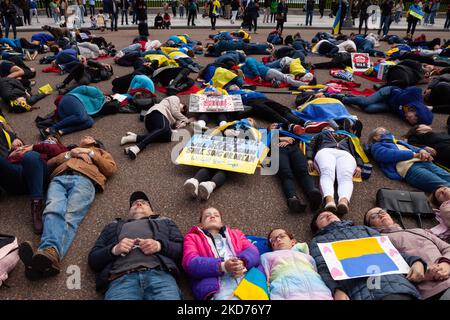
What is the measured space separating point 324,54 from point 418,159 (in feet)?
28.7

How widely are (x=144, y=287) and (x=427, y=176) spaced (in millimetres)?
3689

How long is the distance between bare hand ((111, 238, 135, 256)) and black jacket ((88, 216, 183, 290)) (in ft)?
0.22

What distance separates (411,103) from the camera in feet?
19.5

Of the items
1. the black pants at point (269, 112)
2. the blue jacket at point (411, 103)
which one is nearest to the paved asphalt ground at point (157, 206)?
the black pants at point (269, 112)

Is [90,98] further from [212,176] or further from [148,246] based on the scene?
[148,246]

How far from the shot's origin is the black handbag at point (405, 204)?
11.7 ft

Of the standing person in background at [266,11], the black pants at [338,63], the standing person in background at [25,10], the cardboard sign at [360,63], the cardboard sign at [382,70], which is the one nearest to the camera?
the cardboard sign at [382,70]

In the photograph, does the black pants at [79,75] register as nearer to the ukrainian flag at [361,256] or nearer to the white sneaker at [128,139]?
the white sneaker at [128,139]

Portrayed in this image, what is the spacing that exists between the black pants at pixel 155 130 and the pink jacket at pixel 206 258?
2.45 m

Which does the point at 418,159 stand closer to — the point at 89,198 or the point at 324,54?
the point at 89,198

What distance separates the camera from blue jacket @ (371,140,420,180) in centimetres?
431

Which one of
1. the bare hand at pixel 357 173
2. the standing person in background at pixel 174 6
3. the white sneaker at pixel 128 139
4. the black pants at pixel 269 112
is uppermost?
the standing person in background at pixel 174 6

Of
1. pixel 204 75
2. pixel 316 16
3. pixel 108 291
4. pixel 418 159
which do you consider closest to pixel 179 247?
pixel 108 291

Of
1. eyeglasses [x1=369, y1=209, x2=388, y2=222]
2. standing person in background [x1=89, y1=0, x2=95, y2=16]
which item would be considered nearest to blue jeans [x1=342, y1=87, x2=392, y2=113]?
eyeglasses [x1=369, y1=209, x2=388, y2=222]
